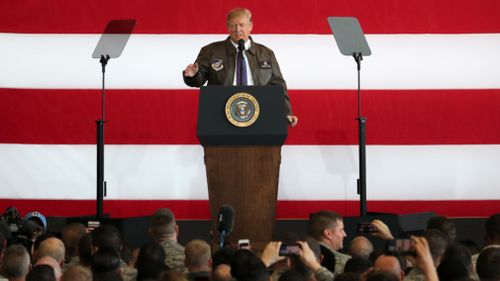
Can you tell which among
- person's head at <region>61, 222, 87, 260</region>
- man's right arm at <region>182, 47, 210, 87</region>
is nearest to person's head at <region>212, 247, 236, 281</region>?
person's head at <region>61, 222, 87, 260</region>

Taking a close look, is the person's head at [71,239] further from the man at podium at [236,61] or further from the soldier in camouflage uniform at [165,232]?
the man at podium at [236,61]

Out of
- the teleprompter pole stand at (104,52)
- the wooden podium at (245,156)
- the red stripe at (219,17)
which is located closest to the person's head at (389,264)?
the wooden podium at (245,156)

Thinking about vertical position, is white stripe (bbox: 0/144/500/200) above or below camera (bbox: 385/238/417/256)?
above

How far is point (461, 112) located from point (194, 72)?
2.50m

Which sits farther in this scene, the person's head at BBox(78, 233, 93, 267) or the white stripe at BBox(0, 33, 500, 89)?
the white stripe at BBox(0, 33, 500, 89)

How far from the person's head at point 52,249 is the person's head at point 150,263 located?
41cm

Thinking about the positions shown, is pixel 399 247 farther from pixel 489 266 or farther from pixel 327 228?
pixel 327 228

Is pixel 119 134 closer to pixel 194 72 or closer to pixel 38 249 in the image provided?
pixel 194 72

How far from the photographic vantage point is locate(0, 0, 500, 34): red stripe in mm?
8227

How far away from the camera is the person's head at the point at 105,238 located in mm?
5023

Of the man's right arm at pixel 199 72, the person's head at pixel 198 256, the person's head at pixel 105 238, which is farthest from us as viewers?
the man's right arm at pixel 199 72

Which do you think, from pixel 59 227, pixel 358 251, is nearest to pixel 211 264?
pixel 358 251

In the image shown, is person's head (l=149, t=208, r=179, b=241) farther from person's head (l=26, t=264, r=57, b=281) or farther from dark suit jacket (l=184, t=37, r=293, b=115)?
person's head (l=26, t=264, r=57, b=281)

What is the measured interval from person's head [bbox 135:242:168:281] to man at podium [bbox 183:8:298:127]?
2.07 meters
